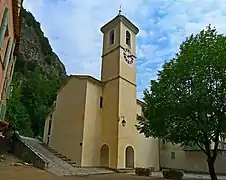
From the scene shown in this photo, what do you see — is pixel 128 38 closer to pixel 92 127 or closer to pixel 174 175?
pixel 92 127

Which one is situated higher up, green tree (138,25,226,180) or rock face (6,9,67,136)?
rock face (6,9,67,136)

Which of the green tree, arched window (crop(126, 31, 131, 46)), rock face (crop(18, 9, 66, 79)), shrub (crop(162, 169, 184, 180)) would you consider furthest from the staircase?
rock face (crop(18, 9, 66, 79))

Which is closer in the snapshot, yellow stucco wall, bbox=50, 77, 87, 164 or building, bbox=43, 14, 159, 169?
building, bbox=43, 14, 159, 169

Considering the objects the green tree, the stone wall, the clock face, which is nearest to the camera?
the green tree

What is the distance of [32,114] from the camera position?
40.5m

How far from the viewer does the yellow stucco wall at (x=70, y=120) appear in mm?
19922

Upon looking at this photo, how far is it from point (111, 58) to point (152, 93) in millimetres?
9675

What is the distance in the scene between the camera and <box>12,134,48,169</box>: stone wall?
15.5 m

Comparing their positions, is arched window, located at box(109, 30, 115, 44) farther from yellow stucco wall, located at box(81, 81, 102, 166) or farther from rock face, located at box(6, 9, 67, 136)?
rock face, located at box(6, 9, 67, 136)

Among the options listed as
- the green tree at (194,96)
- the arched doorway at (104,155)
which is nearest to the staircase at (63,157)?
the arched doorway at (104,155)

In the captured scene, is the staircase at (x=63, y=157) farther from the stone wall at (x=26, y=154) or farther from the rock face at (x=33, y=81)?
the rock face at (x=33, y=81)

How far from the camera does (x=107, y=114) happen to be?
835 inches

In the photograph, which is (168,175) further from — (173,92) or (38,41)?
(38,41)

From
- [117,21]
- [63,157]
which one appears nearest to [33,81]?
[117,21]
